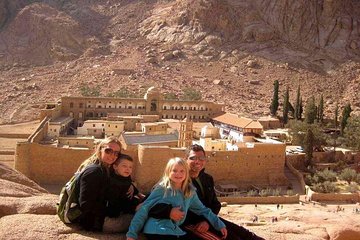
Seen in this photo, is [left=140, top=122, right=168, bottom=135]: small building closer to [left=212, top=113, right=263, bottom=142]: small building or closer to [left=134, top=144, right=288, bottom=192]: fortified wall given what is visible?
[left=212, top=113, right=263, bottom=142]: small building

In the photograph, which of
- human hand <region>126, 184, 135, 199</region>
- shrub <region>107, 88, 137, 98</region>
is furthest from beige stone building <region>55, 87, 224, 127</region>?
human hand <region>126, 184, 135, 199</region>

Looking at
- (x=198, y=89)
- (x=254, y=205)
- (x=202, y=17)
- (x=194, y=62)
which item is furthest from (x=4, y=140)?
(x=202, y=17)

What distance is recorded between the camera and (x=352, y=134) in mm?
31422

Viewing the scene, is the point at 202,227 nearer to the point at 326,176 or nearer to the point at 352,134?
the point at 326,176

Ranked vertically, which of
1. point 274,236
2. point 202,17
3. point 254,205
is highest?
point 202,17

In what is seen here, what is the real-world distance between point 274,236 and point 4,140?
25903mm

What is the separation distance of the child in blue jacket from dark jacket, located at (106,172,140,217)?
415 millimetres

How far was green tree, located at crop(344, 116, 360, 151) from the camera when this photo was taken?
1195 inches

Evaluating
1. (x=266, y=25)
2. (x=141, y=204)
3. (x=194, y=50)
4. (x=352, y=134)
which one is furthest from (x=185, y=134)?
(x=266, y=25)

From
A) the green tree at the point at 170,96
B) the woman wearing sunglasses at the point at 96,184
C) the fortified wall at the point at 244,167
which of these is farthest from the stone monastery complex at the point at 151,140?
the woman wearing sunglasses at the point at 96,184

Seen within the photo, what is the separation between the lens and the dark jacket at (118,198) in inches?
211

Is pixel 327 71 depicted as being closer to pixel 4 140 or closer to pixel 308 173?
pixel 308 173

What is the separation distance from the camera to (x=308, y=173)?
1057 inches

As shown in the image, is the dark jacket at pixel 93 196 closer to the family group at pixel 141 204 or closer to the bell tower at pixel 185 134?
the family group at pixel 141 204
